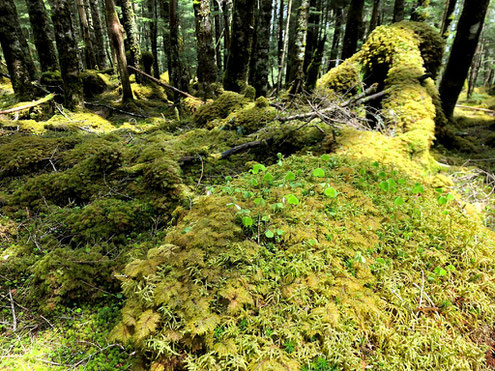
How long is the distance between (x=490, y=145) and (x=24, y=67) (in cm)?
1573

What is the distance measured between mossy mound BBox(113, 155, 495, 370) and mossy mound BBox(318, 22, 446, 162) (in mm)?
2205

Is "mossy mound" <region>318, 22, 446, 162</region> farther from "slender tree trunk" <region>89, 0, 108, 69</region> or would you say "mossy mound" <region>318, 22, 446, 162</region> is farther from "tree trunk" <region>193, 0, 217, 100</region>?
"slender tree trunk" <region>89, 0, 108, 69</region>

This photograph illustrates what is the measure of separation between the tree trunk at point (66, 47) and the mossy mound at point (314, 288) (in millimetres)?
9269

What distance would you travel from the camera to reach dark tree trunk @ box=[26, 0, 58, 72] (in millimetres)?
9413

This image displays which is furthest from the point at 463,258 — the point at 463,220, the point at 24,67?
the point at 24,67

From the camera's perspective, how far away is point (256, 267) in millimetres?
1722

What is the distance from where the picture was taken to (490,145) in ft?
27.3

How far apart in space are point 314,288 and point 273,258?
34 cm

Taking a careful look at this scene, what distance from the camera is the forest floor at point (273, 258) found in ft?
4.80

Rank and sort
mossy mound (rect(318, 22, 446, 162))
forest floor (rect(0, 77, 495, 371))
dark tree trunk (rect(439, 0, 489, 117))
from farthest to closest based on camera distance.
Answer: dark tree trunk (rect(439, 0, 489, 117)), mossy mound (rect(318, 22, 446, 162)), forest floor (rect(0, 77, 495, 371))

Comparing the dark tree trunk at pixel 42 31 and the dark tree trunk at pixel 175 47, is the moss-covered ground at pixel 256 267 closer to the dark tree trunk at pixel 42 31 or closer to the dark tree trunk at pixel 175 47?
the dark tree trunk at pixel 175 47

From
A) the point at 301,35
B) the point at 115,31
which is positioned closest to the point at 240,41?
the point at 301,35

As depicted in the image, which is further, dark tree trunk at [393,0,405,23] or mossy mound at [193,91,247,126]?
dark tree trunk at [393,0,405,23]

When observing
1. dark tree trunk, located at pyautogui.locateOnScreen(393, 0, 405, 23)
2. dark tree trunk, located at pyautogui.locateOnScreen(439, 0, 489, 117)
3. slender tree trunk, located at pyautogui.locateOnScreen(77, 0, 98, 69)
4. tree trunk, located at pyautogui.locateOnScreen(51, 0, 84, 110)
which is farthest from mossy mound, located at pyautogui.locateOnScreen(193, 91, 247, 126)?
slender tree trunk, located at pyautogui.locateOnScreen(77, 0, 98, 69)
